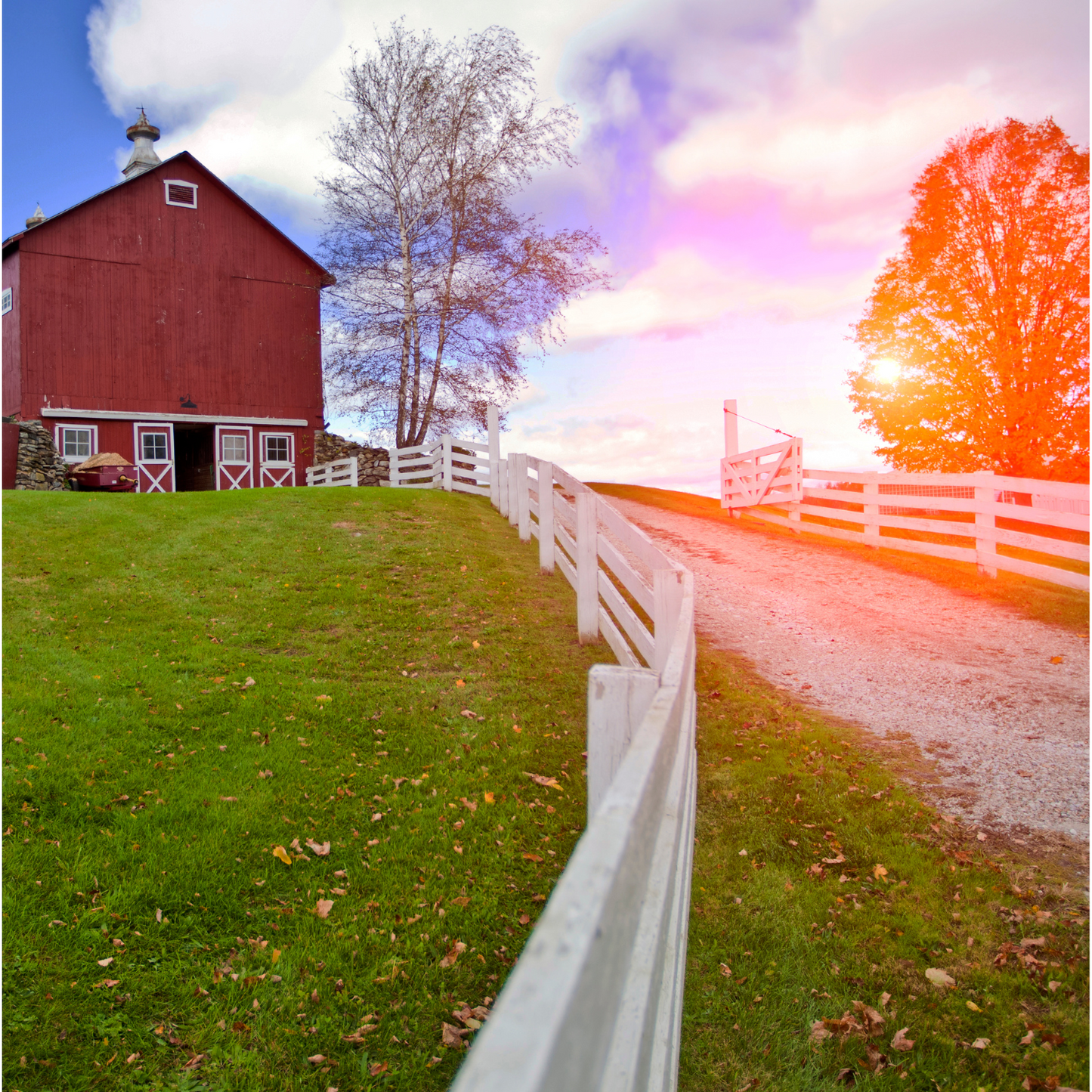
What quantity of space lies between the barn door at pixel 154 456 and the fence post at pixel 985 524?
2220 cm

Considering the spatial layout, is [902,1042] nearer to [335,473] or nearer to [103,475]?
[103,475]

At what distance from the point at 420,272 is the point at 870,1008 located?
77.0 feet

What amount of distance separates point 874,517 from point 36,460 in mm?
→ 22031

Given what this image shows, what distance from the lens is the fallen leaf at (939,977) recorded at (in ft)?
11.2

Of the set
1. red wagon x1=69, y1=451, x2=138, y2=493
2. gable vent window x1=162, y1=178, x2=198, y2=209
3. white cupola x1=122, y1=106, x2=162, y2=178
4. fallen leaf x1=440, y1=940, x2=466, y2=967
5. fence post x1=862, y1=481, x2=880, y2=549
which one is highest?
white cupola x1=122, y1=106, x2=162, y2=178

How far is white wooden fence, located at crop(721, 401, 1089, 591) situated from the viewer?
10586 mm

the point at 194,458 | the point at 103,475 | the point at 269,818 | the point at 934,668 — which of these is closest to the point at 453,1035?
the point at 269,818

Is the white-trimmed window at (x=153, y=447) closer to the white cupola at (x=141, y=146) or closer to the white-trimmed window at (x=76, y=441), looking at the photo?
the white-trimmed window at (x=76, y=441)

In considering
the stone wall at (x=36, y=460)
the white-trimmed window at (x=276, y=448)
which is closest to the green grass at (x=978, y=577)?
the white-trimmed window at (x=276, y=448)

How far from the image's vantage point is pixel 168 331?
950 inches

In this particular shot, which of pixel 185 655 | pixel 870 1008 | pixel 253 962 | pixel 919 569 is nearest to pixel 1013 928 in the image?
pixel 870 1008

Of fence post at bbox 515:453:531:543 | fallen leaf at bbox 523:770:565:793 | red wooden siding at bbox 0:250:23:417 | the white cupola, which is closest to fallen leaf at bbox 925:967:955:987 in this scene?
fallen leaf at bbox 523:770:565:793

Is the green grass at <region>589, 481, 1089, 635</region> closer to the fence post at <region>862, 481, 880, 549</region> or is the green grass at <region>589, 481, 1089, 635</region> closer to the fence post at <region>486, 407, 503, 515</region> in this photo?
the fence post at <region>862, 481, 880, 549</region>

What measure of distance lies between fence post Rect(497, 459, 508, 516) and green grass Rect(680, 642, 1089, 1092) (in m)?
11.5
